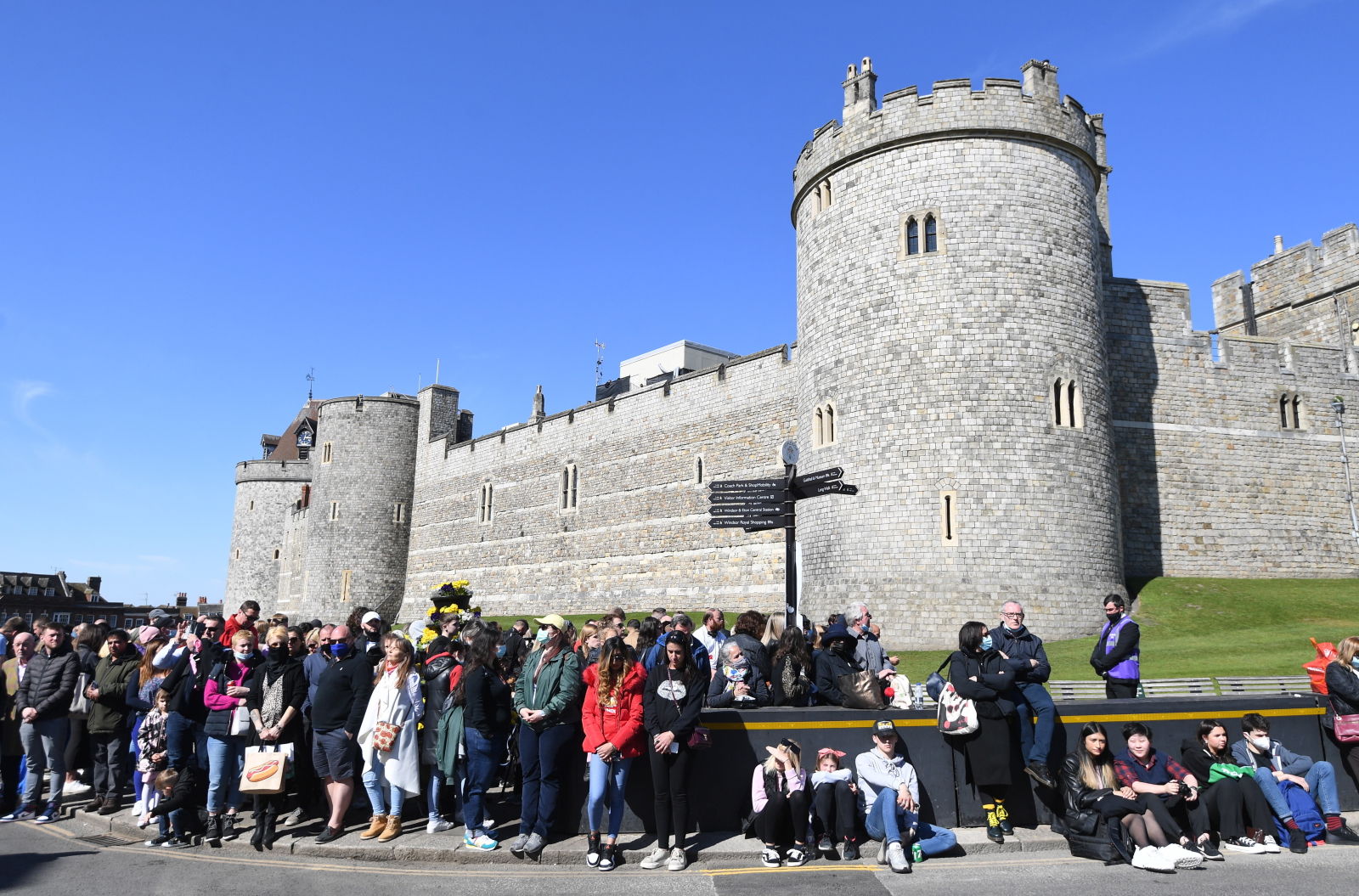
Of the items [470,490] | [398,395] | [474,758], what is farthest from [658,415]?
[474,758]

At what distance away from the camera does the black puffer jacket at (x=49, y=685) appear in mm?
7922

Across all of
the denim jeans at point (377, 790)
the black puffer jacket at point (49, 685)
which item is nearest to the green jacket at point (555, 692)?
the denim jeans at point (377, 790)

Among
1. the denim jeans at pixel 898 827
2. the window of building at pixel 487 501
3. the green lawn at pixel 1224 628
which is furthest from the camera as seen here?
the window of building at pixel 487 501

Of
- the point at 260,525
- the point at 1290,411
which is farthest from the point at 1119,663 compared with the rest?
the point at 260,525

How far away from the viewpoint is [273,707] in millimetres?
6895

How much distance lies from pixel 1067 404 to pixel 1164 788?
1255 centimetres

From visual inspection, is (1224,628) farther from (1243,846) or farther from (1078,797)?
(1078,797)

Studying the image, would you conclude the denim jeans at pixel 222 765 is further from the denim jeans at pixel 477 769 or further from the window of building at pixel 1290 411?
the window of building at pixel 1290 411

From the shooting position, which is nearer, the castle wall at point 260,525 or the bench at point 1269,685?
the bench at point 1269,685

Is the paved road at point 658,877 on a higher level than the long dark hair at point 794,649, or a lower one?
lower

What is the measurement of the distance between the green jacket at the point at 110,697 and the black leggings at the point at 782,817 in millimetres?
5656

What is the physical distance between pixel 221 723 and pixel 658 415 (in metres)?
24.0

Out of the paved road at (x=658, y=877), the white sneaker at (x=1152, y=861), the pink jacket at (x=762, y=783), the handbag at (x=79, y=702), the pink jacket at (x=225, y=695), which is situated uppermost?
the pink jacket at (x=225, y=695)

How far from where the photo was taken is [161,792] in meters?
7.09
